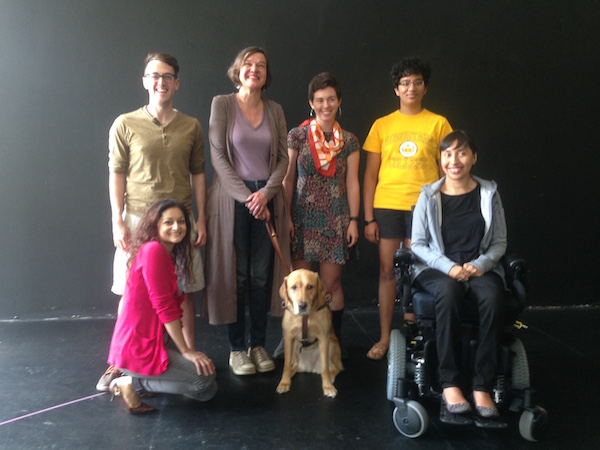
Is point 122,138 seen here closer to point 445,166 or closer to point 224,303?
point 224,303

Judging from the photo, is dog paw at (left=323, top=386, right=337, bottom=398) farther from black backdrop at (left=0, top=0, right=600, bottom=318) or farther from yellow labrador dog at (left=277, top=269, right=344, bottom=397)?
black backdrop at (left=0, top=0, right=600, bottom=318)

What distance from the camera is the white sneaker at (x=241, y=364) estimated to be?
8.98 ft

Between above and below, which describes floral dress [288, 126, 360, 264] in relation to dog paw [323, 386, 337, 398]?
above

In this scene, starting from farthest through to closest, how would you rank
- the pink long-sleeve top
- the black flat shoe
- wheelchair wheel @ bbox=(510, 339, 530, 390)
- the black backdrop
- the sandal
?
1. the black backdrop
2. the sandal
3. the pink long-sleeve top
4. wheelchair wheel @ bbox=(510, 339, 530, 390)
5. the black flat shoe

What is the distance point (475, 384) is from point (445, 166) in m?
1.02

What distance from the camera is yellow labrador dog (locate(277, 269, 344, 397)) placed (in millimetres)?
2477

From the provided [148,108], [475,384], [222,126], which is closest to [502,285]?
[475,384]

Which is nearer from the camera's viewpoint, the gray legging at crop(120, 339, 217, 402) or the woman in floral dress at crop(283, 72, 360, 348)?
the gray legging at crop(120, 339, 217, 402)

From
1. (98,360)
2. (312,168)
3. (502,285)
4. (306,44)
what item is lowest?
(98,360)

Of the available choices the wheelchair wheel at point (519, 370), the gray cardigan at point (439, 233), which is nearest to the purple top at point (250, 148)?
the gray cardigan at point (439, 233)

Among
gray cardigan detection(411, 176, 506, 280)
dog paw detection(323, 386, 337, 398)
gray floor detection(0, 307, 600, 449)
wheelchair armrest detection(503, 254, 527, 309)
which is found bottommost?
gray floor detection(0, 307, 600, 449)

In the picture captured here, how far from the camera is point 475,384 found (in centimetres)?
208

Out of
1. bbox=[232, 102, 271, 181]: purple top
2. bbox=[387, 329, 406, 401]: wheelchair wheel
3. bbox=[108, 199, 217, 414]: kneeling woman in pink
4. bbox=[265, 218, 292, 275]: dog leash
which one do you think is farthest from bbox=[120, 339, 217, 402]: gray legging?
bbox=[232, 102, 271, 181]: purple top

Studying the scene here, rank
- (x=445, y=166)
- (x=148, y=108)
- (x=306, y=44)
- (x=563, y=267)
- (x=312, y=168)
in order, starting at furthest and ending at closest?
(x=563, y=267)
(x=306, y=44)
(x=312, y=168)
(x=148, y=108)
(x=445, y=166)
